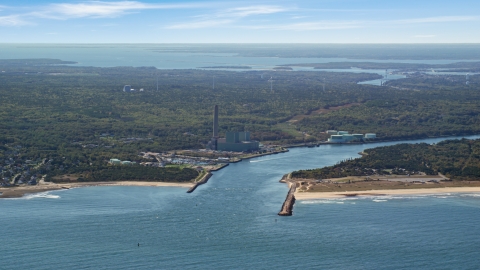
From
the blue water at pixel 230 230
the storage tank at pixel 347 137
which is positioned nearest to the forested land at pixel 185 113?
the storage tank at pixel 347 137

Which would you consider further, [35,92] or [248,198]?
[35,92]

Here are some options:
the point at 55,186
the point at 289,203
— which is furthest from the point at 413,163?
the point at 55,186

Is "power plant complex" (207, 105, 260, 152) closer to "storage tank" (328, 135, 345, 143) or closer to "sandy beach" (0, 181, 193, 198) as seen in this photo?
"storage tank" (328, 135, 345, 143)

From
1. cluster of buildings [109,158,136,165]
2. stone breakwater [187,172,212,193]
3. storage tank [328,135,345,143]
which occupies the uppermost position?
cluster of buildings [109,158,136,165]

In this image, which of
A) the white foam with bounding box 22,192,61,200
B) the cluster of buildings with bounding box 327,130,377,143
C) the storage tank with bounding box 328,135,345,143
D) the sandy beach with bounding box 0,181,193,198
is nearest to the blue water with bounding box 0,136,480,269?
the white foam with bounding box 22,192,61,200

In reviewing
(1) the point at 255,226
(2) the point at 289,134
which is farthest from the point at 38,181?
(2) the point at 289,134

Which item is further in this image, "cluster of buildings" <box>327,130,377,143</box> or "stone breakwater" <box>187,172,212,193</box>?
"cluster of buildings" <box>327,130,377,143</box>

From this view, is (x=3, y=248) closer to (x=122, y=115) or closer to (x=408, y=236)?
(x=408, y=236)
